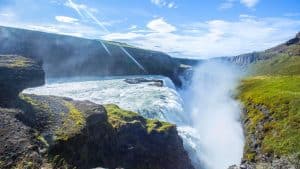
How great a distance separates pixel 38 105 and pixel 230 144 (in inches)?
1883

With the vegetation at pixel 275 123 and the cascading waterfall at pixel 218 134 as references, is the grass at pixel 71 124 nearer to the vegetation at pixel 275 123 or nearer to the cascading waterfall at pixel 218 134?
the cascading waterfall at pixel 218 134

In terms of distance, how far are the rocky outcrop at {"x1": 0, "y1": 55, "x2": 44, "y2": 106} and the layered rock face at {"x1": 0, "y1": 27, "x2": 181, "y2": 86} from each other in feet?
281

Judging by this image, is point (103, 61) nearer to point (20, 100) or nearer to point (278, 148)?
point (278, 148)

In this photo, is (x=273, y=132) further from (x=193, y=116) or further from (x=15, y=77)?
(x=15, y=77)

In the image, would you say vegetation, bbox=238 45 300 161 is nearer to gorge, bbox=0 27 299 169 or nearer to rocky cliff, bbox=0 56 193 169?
gorge, bbox=0 27 299 169

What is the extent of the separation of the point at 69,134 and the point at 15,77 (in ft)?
31.8

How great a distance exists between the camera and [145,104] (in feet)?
260

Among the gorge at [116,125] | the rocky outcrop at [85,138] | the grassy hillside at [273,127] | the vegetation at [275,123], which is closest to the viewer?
the rocky outcrop at [85,138]

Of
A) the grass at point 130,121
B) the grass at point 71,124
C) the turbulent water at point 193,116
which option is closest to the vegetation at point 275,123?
A: the turbulent water at point 193,116

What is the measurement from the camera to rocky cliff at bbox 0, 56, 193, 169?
2706cm

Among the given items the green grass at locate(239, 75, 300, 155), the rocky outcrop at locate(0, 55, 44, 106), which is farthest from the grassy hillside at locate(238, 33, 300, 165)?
the rocky outcrop at locate(0, 55, 44, 106)

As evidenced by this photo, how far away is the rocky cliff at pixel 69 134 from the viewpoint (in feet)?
88.8

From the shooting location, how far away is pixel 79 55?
158m

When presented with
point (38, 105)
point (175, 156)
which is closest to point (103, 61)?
point (175, 156)
